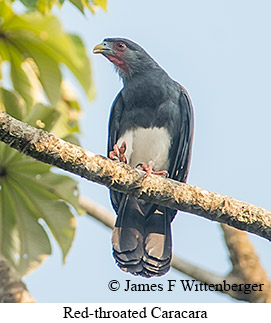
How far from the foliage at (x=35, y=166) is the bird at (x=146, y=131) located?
21.6 inches

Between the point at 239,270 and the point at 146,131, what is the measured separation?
4.62ft

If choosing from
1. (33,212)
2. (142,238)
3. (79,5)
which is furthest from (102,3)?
(142,238)

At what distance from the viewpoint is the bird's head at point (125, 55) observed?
5.65 meters

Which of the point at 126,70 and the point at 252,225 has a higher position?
the point at 126,70

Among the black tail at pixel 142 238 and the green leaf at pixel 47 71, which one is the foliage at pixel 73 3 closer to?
the green leaf at pixel 47 71

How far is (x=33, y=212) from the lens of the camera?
458 cm

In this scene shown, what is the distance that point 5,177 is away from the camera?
4.43 m

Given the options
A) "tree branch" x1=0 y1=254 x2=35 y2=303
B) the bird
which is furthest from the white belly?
"tree branch" x1=0 y1=254 x2=35 y2=303

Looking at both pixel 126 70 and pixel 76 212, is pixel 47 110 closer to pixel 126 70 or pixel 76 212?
pixel 76 212

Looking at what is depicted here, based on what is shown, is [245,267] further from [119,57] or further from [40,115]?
[119,57]

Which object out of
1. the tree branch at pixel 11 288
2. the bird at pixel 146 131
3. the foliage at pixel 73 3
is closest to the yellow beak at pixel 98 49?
the bird at pixel 146 131

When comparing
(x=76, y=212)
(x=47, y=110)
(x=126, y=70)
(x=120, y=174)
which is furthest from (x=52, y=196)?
(x=126, y=70)

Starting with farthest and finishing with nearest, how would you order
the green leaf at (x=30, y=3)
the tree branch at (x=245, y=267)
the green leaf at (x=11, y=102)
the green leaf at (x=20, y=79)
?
the green leaf at (x=20, y=79), the tree branch at (x=245, y=267), the green leaf at (x=11, y=102), the green leaf at (x=30, y=3)
